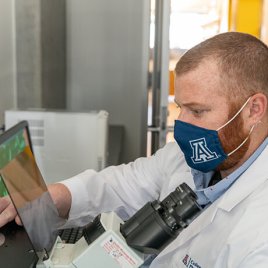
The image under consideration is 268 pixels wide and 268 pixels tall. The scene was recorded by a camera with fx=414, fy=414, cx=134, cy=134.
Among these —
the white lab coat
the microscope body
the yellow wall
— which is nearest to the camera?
the microscope body

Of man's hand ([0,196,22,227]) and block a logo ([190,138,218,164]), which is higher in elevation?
block a logo ([190,138,218,164])

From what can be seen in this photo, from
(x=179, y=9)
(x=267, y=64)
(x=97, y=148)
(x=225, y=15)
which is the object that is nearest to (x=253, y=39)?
(x=267, y=64)

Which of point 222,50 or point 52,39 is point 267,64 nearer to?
point 222,50

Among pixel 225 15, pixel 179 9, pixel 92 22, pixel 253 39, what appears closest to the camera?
pixel 253 39

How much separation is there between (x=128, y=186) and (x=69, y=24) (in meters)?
1.41

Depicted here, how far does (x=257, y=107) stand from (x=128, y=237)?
1.57ft

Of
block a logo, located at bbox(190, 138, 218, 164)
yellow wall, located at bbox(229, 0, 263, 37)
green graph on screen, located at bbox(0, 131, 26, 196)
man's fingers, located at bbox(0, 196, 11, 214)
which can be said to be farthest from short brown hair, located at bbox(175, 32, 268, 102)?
yellow wall, located at bbox(229, 0, 263, 37)

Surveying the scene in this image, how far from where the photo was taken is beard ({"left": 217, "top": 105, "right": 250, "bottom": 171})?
1044mm

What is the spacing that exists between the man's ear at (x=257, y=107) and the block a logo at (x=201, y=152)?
132mm

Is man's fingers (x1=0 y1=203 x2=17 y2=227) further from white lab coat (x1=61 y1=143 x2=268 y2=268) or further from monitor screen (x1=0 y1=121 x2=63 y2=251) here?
white lab coat (x1=61 y1=143 x2=268 y2=268)

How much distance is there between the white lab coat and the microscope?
0.14 meters

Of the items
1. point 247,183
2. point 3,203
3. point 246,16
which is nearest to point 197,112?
point 247,183

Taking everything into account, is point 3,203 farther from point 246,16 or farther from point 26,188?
point 246,16

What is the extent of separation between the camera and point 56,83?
2332 mm
